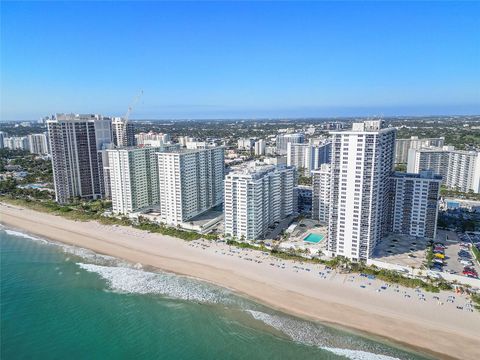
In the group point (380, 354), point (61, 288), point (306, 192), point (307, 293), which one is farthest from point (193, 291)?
point (306, 192)

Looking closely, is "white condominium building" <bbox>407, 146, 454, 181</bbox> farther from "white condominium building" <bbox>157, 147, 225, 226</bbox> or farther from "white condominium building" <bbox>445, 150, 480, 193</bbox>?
"white condominium building" <bbox>157, 147, 225, 226</bbox>

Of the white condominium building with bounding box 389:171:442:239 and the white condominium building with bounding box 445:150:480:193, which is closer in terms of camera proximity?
the white condominium building with bounding box 389:171:442:239

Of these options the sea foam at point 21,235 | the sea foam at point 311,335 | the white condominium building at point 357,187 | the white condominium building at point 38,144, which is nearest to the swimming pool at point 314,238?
the white condominium building at point 357,187

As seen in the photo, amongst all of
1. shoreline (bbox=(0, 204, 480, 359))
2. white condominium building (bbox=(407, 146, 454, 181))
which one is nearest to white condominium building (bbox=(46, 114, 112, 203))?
shoreline (bbox=(0, 204, 480, 359))

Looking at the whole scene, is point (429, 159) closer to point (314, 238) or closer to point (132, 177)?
point (314, 238)

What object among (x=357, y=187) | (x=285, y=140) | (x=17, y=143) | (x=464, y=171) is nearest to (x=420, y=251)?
(x=357, y=187)

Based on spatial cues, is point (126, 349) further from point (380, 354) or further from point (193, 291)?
point (380, 354)
